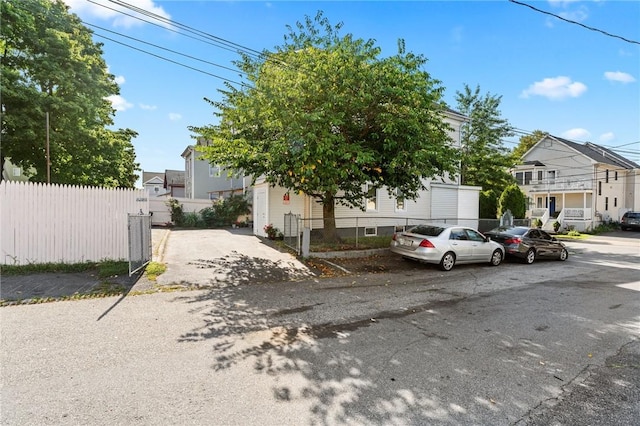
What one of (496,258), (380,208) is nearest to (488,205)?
(380,208)

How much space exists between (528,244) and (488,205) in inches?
549

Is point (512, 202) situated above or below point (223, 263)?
above

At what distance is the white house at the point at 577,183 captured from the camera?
32.7m

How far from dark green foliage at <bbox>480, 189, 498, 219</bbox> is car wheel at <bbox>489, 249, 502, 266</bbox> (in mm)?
14801

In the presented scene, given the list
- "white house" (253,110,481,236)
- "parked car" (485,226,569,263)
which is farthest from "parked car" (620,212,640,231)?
"parked car" (485,226,569,263)

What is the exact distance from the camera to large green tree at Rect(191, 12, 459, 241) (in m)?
9.68

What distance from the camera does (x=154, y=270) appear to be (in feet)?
29.9

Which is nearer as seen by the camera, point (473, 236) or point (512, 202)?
point (473, 236)

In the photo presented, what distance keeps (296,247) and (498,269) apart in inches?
290

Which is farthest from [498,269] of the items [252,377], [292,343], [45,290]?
[45,290]

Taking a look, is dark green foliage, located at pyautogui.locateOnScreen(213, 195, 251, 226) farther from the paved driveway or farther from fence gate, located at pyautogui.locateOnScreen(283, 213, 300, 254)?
fence gate, located at pyautogui.locateOnScreen(283, 213, 300, 254)

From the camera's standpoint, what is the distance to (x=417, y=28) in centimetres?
996

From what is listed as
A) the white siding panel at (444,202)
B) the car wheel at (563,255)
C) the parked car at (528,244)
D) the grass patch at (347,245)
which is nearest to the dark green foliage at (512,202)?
the white siding panel at (444,202)

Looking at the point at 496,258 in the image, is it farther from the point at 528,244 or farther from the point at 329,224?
the point at 329,224
